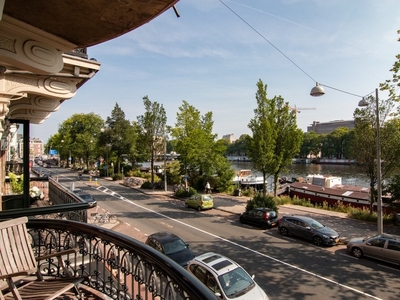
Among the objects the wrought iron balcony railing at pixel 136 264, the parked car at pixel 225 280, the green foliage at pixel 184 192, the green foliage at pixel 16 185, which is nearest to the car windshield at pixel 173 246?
the parked car at pixel 225 280

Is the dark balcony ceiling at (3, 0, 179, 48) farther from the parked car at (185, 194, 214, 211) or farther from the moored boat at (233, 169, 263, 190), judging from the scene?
the moored boat at (233, 169, 263, 190)

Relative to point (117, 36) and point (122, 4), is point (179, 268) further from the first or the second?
point (117, 36)

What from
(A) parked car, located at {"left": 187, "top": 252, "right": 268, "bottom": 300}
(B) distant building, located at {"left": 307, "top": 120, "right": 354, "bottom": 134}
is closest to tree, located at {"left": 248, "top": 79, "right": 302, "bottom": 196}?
(A) parked car, located at {"left": 187, "top": 252, "right": 268, "bottom": 300}

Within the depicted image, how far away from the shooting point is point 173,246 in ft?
36.7

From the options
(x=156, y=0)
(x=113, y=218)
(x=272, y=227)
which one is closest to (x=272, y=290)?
(x=272, y=227)

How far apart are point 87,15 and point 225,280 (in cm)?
722

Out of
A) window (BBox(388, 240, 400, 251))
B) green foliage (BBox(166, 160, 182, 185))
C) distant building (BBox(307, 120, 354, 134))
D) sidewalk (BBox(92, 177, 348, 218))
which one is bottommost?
sidewalk (BBox(92, 177, 348, 218))

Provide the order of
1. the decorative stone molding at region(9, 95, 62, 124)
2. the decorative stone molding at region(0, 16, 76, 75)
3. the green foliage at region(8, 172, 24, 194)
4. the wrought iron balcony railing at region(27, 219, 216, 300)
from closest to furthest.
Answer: the wrought iron balcony railing at region(27, 219, 216, 300) → the decorative stone molding at region(0, 16, 76, 75) → the decorative stone molding at region(9, 95, 62, 124) → the green foliage at region(8, 172, 24, 194)

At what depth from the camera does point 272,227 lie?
56.2ft

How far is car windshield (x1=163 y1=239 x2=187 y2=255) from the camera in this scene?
1091 centimetres

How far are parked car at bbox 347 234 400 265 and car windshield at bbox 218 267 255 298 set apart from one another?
6.98 metres

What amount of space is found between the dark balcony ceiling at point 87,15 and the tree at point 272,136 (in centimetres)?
1948

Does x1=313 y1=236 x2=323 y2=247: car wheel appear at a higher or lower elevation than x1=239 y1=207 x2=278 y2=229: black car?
lower

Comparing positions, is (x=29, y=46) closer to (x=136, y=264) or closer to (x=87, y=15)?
(x=87, y=15)
